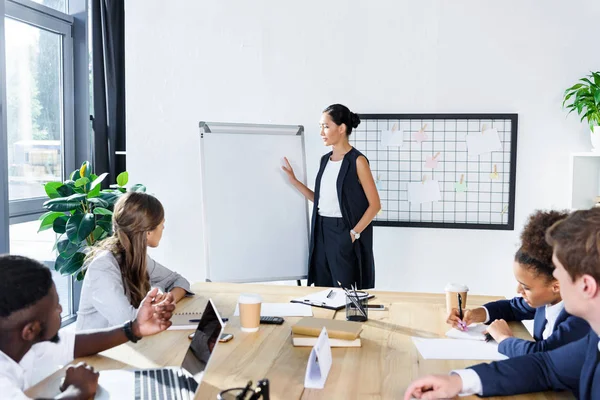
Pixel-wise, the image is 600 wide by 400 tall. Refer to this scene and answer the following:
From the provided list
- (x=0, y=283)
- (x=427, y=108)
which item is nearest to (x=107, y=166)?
(x=427, y=108)

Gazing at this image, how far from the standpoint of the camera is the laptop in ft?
4.52

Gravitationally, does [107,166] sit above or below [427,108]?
below

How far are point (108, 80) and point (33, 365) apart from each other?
3100 mm

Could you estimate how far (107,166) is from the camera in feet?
14.2

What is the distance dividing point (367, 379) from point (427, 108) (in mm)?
2502

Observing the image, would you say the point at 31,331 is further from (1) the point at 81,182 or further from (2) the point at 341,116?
(2) the point at 341,116

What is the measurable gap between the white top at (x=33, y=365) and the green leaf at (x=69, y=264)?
6.53ft

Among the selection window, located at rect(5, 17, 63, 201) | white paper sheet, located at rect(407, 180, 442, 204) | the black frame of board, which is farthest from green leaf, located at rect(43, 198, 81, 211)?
white paper sheet, located at rect(407, 180, 442, 204)

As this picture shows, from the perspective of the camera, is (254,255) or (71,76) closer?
(254,255)

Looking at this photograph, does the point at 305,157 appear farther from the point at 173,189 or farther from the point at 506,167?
the point at 506,167

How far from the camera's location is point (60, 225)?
135 inches

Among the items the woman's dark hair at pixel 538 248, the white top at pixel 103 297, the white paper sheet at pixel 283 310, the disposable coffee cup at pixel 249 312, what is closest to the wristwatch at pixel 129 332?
the white top at pixel 103 297

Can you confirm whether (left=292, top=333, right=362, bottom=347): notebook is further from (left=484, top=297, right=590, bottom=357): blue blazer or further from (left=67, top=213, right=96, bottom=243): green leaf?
(left=67, top=213, right=96, bottom=243): green leaf

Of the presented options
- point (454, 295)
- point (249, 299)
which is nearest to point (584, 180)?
point (454, 295)
